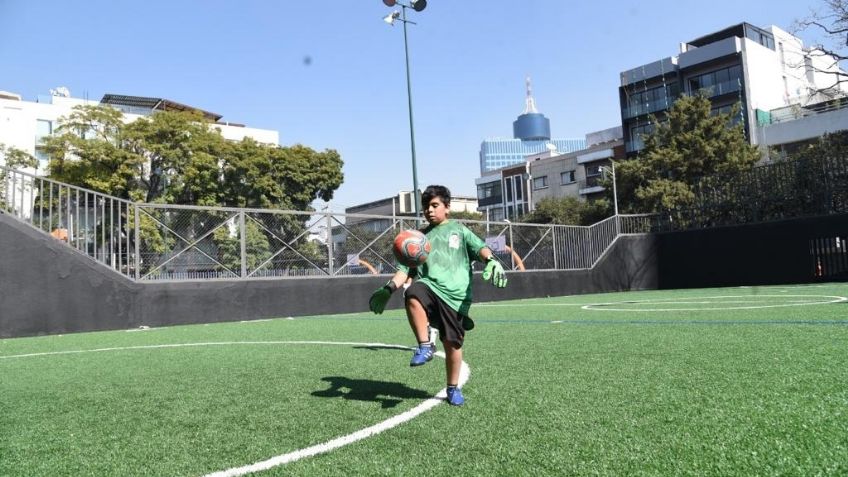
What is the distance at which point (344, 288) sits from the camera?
1471 centimetres

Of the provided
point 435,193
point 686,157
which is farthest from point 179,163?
point 435,193

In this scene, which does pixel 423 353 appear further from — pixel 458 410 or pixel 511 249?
pixel 511 249

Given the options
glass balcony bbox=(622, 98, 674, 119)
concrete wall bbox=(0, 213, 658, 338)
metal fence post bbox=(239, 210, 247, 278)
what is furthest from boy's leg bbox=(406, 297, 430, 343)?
glass balcony bbox=(622, 98, 674, 119)

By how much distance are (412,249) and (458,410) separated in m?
1.12

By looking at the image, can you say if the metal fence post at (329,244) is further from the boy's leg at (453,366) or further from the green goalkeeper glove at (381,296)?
the boy's leg at (453,366)

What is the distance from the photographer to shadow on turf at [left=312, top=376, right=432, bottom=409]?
3.94 metres

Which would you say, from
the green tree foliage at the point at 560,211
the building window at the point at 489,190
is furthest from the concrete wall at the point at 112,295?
the building window at the point at 489,190

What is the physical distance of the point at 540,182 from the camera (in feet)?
235

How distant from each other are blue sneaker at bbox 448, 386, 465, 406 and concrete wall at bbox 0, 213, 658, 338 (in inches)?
382

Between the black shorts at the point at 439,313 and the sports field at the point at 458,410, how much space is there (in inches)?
17.7

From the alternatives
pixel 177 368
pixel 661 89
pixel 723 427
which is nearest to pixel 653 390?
pixel 723 427

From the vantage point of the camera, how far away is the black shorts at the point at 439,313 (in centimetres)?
380

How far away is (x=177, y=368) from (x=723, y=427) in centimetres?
487

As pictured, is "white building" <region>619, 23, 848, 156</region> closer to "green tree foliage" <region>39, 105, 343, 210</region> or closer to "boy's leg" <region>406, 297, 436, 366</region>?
"green tree foliage" <region>39, 105, 343, 210</region>
